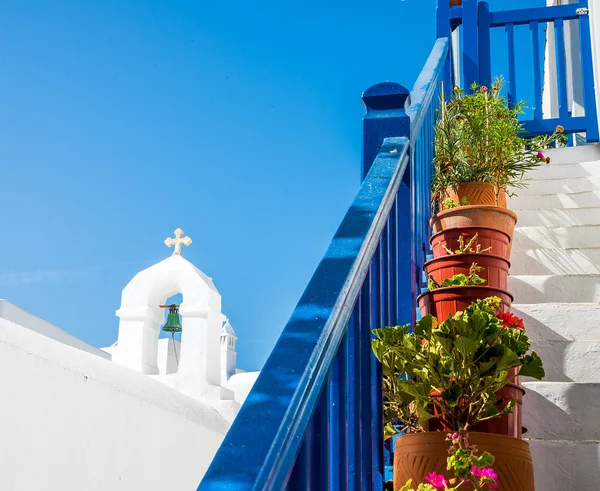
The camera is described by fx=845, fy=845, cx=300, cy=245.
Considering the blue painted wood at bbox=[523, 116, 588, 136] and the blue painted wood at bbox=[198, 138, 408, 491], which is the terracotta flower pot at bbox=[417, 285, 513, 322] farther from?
the blue painted wood at bbox=[523, 116, 588, 136]

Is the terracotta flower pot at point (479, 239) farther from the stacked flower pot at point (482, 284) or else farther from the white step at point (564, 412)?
the white step at point (564, 412)

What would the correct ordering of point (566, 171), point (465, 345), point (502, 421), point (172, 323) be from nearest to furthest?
point (465, 345) → point (502, 421) → point (566, 171) → point (172, 323)

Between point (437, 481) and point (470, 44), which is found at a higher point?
point (470, 44)

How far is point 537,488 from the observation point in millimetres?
2570

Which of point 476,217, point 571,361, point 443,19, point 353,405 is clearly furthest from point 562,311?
point 443,19

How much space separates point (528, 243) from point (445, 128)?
0.67 m

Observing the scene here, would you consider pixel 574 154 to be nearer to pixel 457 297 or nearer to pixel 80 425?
pixel 457 297

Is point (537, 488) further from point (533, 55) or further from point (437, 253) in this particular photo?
point (533, 55)

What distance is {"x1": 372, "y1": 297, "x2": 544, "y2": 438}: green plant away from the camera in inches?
83.5

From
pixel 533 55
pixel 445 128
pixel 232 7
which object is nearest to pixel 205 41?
pixel 232 7

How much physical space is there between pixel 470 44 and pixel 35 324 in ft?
21.4

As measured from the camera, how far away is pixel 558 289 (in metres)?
3.53

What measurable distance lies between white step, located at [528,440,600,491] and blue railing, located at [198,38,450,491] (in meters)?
0.61

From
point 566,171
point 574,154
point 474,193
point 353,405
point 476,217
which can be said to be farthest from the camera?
point 574,154
